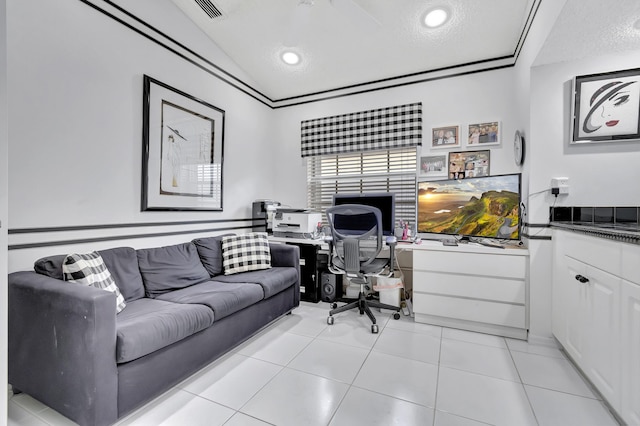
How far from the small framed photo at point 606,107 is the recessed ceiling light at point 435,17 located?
3.94 feet

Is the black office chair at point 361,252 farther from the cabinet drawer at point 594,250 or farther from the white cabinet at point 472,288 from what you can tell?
the cabinet drawer at point 594,250

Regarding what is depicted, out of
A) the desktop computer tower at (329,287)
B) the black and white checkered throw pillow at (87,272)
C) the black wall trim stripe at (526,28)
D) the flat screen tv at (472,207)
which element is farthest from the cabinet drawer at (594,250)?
the black and white checkered throw pillow at (87,272)

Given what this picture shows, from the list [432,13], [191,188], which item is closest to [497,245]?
[432,13]

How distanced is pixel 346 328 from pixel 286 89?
123 inches

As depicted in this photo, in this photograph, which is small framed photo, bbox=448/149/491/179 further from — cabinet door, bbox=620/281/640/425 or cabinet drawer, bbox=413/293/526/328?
cabinet door, bbox=620/281/640/425

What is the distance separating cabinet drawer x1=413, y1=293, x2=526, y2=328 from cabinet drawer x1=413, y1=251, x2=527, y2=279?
0.26 m

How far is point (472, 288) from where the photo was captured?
2.50 meters

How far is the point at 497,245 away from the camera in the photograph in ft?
8.35

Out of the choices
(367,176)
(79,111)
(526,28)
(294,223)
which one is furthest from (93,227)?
(526,28)

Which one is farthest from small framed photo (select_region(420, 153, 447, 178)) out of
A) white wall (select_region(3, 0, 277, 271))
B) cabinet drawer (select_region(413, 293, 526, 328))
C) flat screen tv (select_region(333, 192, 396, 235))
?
white wall (select_region(3, 0, 277, 271))

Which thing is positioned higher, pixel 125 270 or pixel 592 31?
pixel 592 31

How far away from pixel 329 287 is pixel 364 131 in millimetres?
1984

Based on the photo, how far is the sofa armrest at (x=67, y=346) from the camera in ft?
4.24

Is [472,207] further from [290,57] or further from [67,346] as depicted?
[67,346]
